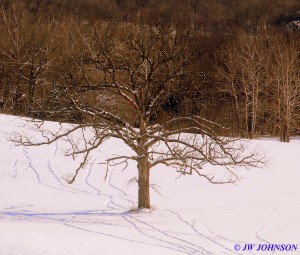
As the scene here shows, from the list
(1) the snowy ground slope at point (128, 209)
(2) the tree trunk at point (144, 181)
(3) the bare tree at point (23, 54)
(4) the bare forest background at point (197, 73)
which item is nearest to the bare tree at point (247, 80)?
(4) the bare forest background at point (197, 73)

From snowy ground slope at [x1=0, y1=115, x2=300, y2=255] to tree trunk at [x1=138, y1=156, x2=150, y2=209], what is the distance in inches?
19.7

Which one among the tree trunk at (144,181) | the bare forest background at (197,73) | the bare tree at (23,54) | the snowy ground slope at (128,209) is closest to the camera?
the snowy ground slope at (128,209)

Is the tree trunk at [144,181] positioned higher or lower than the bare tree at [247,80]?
lower

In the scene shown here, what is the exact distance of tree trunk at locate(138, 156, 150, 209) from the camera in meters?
12.7

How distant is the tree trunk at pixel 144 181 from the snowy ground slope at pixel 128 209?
50cm

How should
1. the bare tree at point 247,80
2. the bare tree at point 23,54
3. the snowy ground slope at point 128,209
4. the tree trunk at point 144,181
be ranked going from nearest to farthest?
the snowy ground slope at point 128,209, the tree trunk at point 144,181, the bare tree at point 247,80, the bare tree at point 23,54

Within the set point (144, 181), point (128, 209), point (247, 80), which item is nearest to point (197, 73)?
point (247, 80)

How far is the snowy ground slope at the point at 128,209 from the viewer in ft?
24.7

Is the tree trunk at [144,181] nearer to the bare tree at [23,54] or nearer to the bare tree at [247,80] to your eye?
the bare tree at [247,80]

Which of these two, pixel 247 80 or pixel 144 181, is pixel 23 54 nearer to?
pixel 247 80

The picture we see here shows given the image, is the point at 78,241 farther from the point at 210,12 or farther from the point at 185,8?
the point at 210,12

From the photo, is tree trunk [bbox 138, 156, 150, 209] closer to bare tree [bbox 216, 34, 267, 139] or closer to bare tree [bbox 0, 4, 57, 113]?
bare tree [bbox 216, 34, 267, 139]

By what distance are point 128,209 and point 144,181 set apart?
3.96 feet

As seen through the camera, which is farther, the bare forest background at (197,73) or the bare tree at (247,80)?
the bare tree at (247,80)
